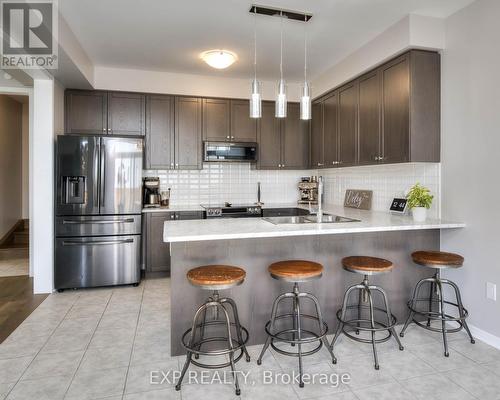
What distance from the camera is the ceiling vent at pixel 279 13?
9.23 feet

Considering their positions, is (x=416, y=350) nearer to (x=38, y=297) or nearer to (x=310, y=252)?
(x=310, y=252)

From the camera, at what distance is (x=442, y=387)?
2.03 metres

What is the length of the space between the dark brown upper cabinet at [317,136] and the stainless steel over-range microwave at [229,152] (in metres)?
0.86

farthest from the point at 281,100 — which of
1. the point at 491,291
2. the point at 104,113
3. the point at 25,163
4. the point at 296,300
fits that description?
the point at 25,163

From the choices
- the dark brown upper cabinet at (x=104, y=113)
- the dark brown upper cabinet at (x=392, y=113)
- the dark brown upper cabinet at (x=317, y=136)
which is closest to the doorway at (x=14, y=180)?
the dark brown upper cabinet at (x=104, y=113)

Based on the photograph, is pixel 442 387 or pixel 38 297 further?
pixel 38 297

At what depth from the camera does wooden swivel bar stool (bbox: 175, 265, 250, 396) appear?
2.00 metres

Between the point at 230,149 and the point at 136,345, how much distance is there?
2.85 meters

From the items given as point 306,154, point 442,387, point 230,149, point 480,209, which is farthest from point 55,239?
point 480,209

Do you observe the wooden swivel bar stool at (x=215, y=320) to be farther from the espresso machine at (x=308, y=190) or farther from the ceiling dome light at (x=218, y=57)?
the espresso machine at (x=308, y=190)

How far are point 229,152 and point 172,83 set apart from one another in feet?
3.96

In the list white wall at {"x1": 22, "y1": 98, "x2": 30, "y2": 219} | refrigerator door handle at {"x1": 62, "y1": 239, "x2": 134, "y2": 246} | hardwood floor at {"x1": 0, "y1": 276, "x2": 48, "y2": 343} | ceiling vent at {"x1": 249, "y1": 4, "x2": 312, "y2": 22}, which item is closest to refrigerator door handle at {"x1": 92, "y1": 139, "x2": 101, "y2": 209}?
refrigerator door handle at {"x1": 62, "y1": 239, "x2": 134, "y2": 246}

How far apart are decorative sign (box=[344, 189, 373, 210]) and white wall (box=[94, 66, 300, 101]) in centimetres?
184

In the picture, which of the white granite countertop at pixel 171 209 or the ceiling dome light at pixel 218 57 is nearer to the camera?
the ceiling dome light at pixel 218 57
